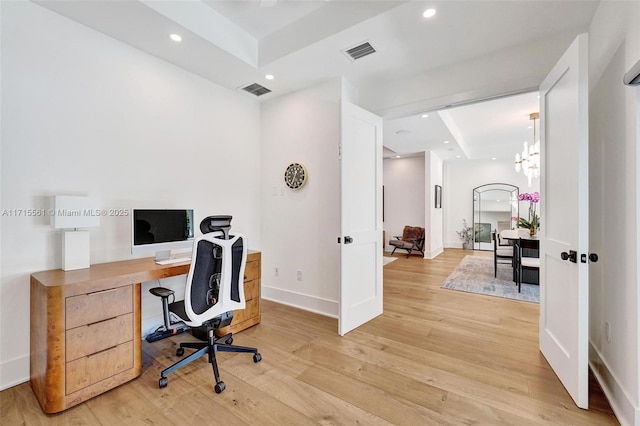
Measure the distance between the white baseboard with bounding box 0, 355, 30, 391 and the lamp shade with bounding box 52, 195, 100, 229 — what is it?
39.6 inches

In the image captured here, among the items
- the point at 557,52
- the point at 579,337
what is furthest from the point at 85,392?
the point at 557,52

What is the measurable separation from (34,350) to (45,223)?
908 millimetres

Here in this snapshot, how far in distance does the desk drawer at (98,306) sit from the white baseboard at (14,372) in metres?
0.73

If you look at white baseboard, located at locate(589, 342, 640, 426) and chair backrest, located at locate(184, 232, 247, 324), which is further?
chair backrest, located at locate(184, 232, 247, 324)

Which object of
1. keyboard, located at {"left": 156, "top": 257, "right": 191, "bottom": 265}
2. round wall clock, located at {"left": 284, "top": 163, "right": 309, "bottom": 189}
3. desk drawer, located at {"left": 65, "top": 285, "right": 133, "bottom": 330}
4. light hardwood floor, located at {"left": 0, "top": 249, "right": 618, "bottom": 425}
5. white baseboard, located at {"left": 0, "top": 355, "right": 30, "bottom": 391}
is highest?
round wall clock, located at {"left": 284, "top": 163, "right": 309, "bottom": 189}

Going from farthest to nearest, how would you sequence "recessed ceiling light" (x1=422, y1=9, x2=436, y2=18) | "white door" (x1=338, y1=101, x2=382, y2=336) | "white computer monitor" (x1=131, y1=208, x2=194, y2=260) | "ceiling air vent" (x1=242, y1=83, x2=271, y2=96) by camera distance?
"ceiling air vent" (x1=242, y1=83, x2=271, y2=96) → "white door" (x1=338, y1=101, x2=382, y2=336) → "white computer monitor" (x1=131, y1=208, x2=194, y2=260) → "recessed ceiling light" (x1=422, y1=9, x2=436, y2=18)

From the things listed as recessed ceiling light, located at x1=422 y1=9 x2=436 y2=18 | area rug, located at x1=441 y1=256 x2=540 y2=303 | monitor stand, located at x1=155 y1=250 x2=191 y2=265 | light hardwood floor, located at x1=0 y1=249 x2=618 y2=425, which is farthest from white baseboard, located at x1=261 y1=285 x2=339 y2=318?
recessed ceiling light, located at x1=422 y1=9 x2=436 y2=18

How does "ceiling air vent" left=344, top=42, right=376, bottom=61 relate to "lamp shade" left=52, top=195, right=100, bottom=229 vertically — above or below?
above

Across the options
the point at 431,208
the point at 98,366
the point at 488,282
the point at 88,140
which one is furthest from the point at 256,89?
the point at 431,208

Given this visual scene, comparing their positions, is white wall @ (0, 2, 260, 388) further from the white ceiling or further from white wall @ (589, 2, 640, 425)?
white wall @ (589, 2, 640, 425)

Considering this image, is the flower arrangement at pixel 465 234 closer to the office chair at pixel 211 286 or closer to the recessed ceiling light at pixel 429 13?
the recessed ceiling light at pixel 429 13

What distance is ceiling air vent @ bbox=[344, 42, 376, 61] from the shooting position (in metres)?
2.59

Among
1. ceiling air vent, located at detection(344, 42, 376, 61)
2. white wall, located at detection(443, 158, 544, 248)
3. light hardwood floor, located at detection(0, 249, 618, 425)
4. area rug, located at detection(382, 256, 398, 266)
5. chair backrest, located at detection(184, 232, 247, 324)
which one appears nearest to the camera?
light hardwood floor, located at detection(0, 249, 618, 425)

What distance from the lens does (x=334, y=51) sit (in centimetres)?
265
